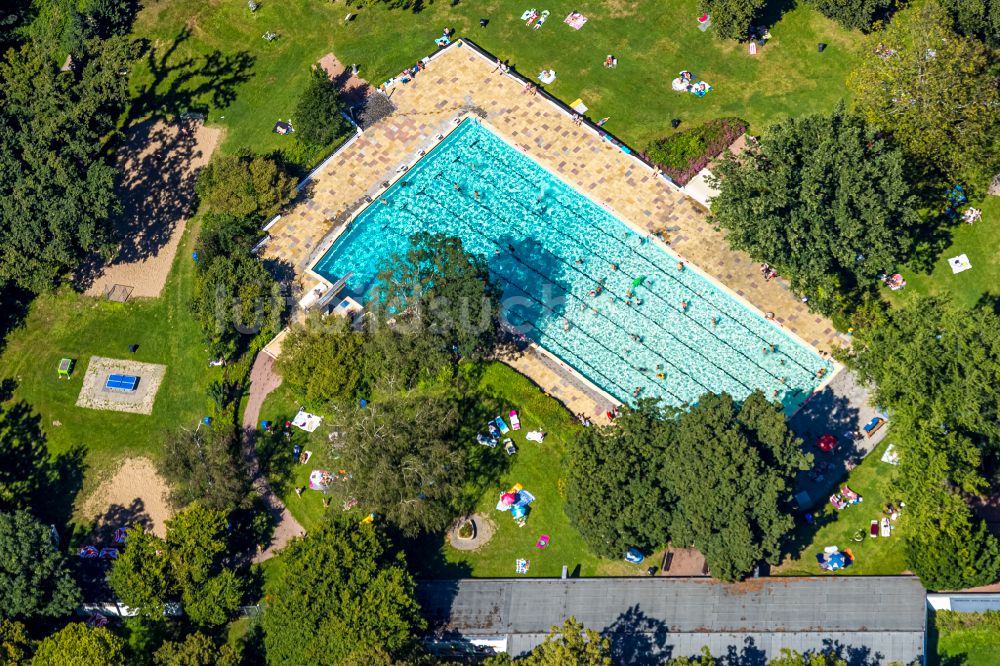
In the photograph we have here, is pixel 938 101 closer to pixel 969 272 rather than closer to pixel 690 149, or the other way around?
pixel 969 272

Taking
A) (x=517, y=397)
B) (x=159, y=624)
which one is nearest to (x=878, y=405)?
(x=517, y=397)

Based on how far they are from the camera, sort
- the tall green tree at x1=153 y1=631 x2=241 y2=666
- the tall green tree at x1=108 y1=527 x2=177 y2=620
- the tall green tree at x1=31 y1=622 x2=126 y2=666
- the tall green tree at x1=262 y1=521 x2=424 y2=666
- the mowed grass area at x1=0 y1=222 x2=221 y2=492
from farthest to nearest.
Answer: the mowed grass area at x1=0 y1=222 x2=221 y2=492, the tall green tree at x1=108 y1=527 x2=177 y2=620, the tall green tree at x1=153 y1=631 x2=241 y2=666, the tall green tree at x1=31 y1=622 x2=126 y2=666, the tall green tree at x1=262 y1=521 x2=424 y2=666

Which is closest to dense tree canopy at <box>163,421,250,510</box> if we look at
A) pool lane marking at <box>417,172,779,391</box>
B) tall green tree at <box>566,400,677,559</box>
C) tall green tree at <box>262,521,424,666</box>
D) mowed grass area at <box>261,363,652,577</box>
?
mowed grass area at <box>261,363,652,577</box>

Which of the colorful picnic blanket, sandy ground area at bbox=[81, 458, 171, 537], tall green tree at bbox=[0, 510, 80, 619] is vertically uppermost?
the colorful picnic blanket

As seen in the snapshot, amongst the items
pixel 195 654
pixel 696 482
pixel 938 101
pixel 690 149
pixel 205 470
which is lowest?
pixel 195 654

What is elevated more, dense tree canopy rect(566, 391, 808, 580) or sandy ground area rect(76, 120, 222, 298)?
sandy ground area rect(76, 120, 222, 298)

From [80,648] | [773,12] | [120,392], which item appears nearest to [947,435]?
[773,12]

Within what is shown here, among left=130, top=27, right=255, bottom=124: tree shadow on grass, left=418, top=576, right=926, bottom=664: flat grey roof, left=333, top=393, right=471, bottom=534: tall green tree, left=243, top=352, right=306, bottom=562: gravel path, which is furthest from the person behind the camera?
left=130, top=27, right=255, bottom=124: tree shadow on grass

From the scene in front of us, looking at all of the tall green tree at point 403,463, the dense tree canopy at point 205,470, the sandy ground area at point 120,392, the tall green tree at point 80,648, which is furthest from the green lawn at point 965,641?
the sandy ground area at point 120,392

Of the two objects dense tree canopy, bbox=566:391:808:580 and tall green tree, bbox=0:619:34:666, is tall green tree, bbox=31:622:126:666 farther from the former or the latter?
dense tree canopy, bbox=566:391:808:580
